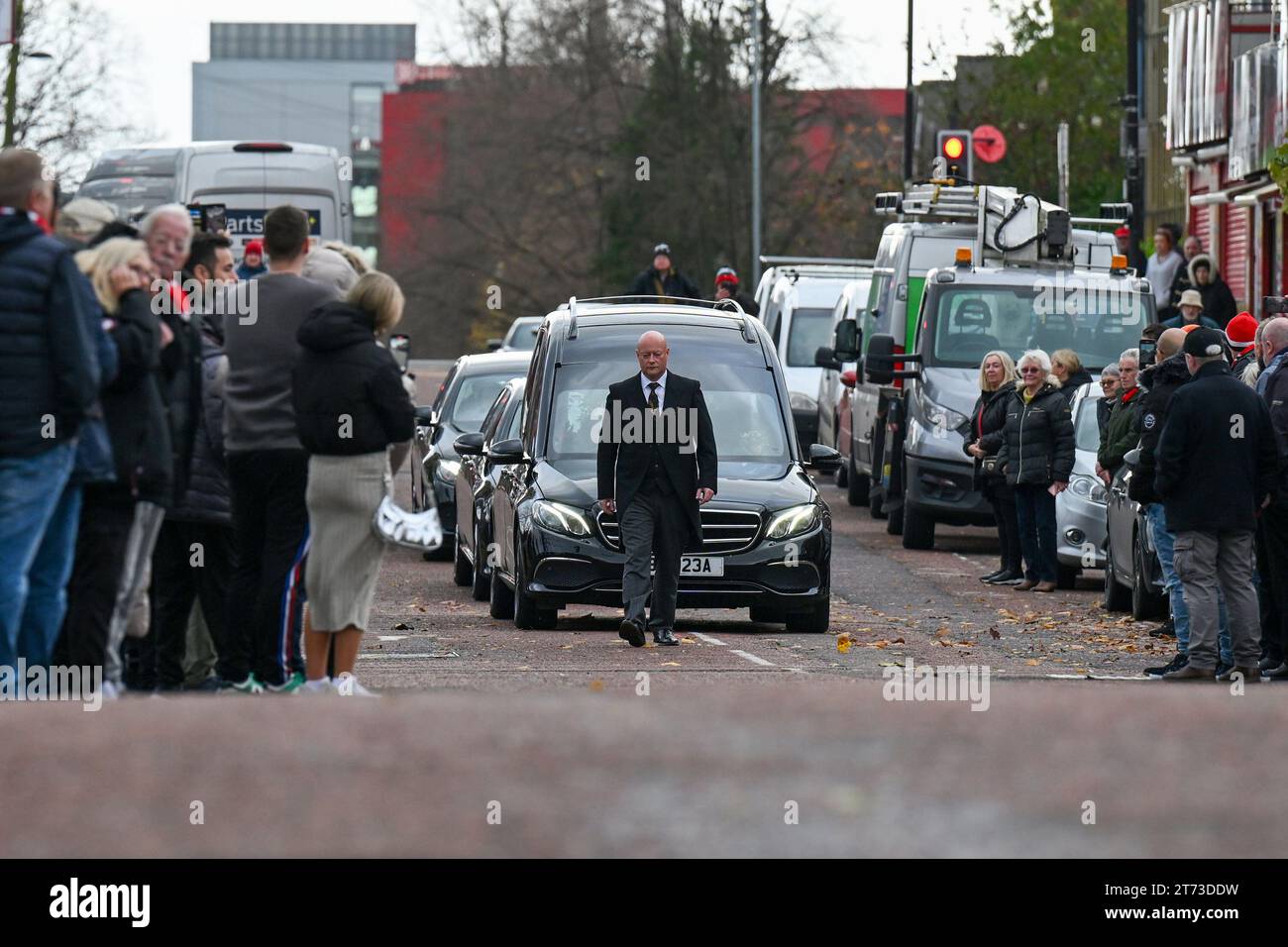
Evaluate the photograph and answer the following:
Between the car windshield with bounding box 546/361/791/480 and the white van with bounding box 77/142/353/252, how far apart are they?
1667cm

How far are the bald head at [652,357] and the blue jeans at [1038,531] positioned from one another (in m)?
6.14

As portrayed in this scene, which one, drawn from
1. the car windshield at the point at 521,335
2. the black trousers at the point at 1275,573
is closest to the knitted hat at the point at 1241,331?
the black trousers at the point at 1275,573

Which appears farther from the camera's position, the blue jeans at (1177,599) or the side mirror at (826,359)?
the side mirror at (826,359)

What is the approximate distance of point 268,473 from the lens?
1058cm

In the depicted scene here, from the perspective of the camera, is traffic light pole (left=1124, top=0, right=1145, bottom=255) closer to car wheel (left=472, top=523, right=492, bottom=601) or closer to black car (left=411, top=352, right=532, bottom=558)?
black car (left=411, top=352, right=532, bottom=558)

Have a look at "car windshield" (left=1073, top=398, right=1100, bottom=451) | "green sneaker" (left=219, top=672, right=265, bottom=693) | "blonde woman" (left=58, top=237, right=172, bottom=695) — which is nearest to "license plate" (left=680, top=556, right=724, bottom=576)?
"green sneaker" (left=219, top=672, right=265, bottom=693)

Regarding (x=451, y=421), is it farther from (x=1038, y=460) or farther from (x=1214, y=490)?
(x=1214, y=490)

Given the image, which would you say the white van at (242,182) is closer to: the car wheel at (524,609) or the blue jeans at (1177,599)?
the car wheel at (524,609)

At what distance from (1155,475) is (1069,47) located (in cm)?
3917

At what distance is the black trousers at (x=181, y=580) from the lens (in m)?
10.9

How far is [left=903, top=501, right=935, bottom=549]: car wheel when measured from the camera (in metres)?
23.7

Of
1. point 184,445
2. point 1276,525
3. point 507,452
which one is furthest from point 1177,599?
point 184,445
